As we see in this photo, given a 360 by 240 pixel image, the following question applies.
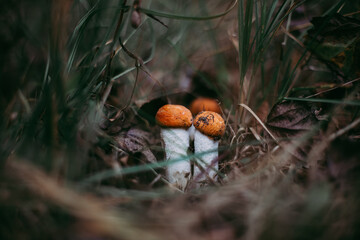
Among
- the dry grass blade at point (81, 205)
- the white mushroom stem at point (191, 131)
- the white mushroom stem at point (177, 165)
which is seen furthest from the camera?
the white mushroom stem at point (191, 131)

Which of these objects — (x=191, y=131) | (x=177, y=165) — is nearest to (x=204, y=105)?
(x=191, y=131)

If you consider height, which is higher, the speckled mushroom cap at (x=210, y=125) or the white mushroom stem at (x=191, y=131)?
the speckled mushroom cap at (x=210, y=125)

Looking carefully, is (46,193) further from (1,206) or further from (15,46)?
(15,46)

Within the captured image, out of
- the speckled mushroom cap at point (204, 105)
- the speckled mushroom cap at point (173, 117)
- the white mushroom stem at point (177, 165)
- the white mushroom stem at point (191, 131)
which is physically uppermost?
the speckled mushroom cap at point (204, 105)

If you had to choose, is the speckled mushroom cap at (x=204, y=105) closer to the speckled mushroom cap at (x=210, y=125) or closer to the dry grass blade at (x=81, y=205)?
the speckled mushroom cap at (x=210, y=125)

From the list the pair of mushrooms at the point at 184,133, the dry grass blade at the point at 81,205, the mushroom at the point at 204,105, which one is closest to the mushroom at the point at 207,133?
the pair of mushrooms at the point at 184,133

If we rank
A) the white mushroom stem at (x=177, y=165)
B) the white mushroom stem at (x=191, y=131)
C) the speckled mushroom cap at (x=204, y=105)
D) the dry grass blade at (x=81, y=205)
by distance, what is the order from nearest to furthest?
the dry grass blade at (x=81, y=205) < the white mushroom stem at (x=177, y=165) < the white mushroom stem at (x=191, y=131) < the speckled mushroom cap at (x=204, y=105)

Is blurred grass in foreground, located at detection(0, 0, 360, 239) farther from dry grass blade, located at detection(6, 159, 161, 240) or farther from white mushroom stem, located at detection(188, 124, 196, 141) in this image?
white mushroom stem, located at detection(188, 124, 196, 141)

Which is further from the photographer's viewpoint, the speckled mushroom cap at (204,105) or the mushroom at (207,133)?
the speckled mushroom cap at (204,105)
